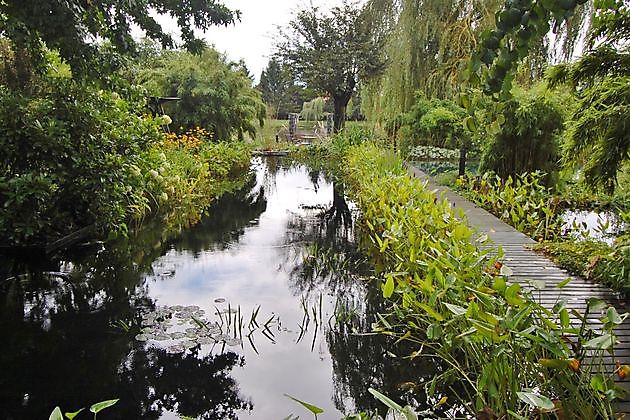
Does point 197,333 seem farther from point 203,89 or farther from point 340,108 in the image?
point 340,108

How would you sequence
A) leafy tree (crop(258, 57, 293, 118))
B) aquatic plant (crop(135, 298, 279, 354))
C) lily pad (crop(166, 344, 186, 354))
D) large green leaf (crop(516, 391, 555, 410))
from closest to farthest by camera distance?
large green leaf (crop(516, 391, 555, 410)) → lily pad (crop(166, 344, 186, 354)) → aquatic plant (crop(135, 298, 279, 354)) → leafy tree (crop(258, 57, 293, 118))

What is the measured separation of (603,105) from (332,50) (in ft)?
50.6

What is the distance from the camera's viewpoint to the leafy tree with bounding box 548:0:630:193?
284 cm

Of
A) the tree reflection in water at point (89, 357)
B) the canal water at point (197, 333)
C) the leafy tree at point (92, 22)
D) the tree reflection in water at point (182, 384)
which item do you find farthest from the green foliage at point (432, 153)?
the tree reflection in water at point (182, 384)

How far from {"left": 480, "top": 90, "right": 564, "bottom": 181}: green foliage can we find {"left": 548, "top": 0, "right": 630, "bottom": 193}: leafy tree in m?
3.53

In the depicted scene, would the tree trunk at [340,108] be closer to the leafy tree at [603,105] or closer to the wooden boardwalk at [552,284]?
the wooden boardwalk at [552,284]

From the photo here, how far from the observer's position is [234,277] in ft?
14.5

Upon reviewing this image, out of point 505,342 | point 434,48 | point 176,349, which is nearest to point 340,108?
point 434,48

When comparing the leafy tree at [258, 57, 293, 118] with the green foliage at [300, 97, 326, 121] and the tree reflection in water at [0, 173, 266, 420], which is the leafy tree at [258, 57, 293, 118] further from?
the tree reflection in water at [0, 173, 266, 420]

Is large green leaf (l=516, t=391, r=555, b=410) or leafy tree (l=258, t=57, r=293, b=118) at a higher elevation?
leafy tree (l=258, t=57, r=293, b=118)

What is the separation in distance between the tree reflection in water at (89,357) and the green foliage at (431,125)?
668cm

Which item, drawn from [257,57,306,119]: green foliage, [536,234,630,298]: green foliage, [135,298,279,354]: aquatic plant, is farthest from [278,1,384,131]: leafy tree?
[135,298,279,354]: aquatic plant

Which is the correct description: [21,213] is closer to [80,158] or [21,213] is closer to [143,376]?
[80,158]

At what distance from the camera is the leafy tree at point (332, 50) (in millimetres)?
17312
